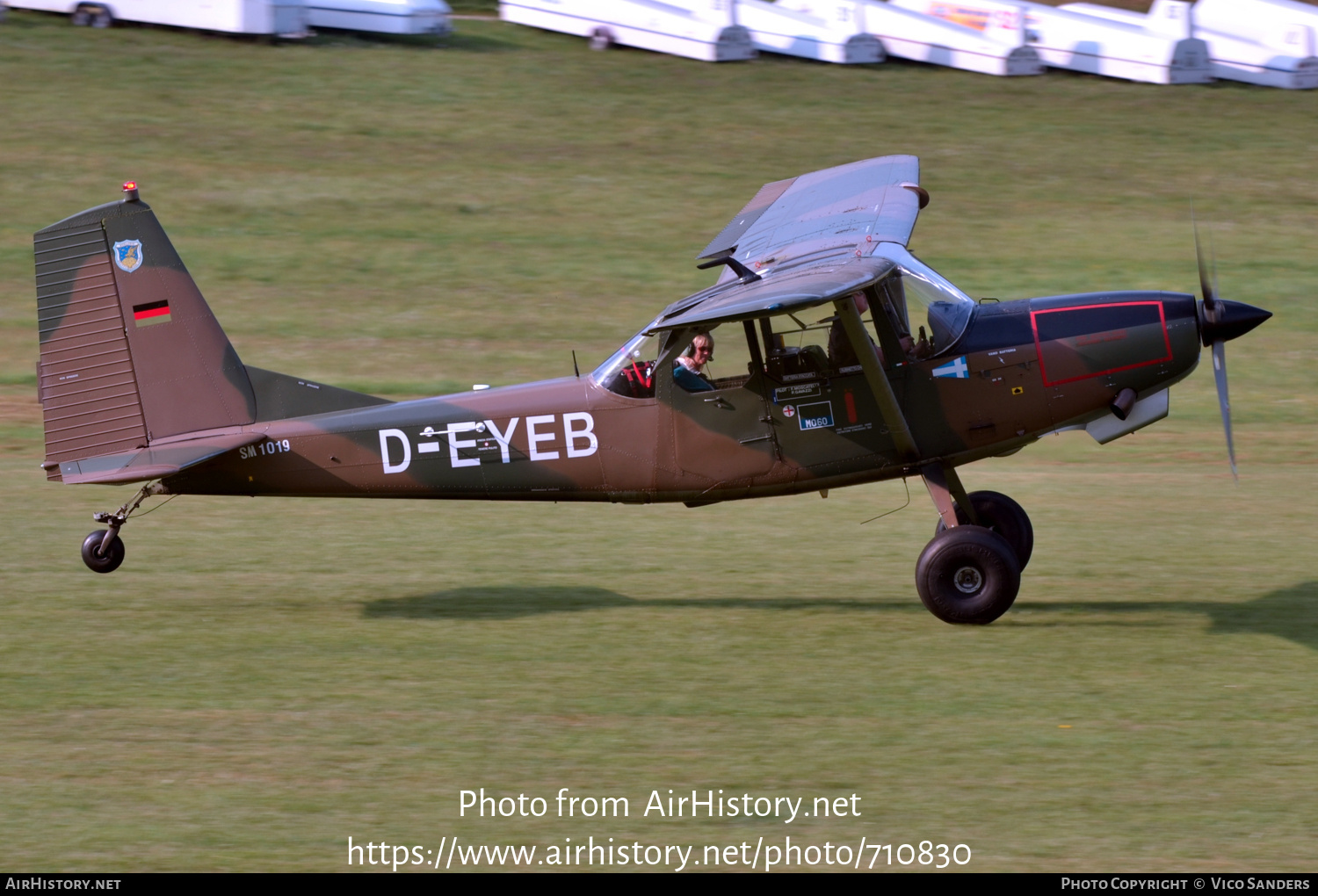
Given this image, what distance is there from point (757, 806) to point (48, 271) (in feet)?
23.4

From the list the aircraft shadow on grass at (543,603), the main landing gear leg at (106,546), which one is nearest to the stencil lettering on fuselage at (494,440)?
the aircraft shadow on grass at (543,603)

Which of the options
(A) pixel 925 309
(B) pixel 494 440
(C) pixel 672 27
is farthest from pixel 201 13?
(A) pixel 925 309

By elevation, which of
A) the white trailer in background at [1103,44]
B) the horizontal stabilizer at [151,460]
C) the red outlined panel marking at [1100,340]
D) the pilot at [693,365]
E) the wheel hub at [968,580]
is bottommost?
the wheel hub at [968,580]

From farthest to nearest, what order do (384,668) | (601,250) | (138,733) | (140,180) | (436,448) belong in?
(140,180) → (601,250) → (436,448) → (384,668) → (138,733)

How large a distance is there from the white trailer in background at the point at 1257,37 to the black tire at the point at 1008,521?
2413 cm

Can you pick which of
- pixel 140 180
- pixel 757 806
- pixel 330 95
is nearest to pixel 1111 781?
pixel 757 806

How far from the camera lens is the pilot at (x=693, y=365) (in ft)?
33.5

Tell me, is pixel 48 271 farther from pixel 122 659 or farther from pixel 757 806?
pixel 757 806

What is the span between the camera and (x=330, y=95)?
1176 inches

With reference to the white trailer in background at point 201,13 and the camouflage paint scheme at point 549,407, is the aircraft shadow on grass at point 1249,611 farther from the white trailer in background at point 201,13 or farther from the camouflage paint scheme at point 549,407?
the white trailer in background at point 201,13

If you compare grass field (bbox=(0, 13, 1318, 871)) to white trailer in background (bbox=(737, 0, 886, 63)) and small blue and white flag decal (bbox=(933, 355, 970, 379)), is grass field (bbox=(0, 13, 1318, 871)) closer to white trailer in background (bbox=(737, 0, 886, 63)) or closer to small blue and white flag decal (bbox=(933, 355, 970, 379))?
small blue and white flag decal (bbox=(933, 355, 970, 379))

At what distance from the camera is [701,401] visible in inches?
401

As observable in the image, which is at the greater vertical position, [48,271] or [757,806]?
[48,271]

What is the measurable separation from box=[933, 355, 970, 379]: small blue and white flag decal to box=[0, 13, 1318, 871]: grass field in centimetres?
186
